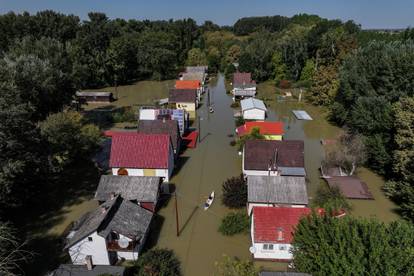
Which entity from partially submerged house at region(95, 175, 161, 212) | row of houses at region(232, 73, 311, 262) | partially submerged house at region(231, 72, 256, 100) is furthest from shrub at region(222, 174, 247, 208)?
partially submerged house at region(231, 72, 256, 100)

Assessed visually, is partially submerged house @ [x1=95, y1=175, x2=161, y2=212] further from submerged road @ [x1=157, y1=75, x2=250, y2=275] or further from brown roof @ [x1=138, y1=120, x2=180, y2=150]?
brown roof @ [x1=138, y1=120, x2=180, y2=150]

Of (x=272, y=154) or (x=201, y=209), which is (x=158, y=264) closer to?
(x=201, y=209)

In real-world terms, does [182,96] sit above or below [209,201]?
above

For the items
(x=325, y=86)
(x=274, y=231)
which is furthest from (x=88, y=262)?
(x=325, y=86)

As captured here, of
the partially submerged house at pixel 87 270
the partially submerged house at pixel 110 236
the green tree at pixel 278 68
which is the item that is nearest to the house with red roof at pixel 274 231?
the partially submerged house at pixel 110 236

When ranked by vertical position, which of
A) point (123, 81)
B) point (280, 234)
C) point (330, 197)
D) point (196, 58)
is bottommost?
point (330, 197)

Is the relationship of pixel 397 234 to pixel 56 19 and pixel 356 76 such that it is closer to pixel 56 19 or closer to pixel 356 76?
pixel 356 76
